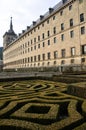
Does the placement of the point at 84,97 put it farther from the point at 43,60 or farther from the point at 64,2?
the point at 43,60

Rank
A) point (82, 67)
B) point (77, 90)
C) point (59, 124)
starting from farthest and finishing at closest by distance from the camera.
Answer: point (82, 67) → point (77, 90) → point (59, 124)

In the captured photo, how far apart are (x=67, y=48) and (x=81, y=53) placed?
5.53m

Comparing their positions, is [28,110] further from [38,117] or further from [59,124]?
[59,124]

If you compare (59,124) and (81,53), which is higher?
(81,53)

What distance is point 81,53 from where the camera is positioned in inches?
1476

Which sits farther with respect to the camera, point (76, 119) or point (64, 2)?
point (64, 2)

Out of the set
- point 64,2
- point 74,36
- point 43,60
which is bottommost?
point 43,60

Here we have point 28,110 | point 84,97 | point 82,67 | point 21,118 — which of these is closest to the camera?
point 21,118

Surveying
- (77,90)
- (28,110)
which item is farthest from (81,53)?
(28,110)

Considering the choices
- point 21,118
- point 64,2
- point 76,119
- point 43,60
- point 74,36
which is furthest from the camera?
point 43,60

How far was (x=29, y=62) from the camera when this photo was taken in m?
66.1

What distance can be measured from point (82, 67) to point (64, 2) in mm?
18942

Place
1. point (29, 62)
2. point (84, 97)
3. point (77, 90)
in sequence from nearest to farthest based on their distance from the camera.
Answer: point (84, 97)
point (77, 90)
point (29, 62)

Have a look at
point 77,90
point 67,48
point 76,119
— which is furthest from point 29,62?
point 76,119
